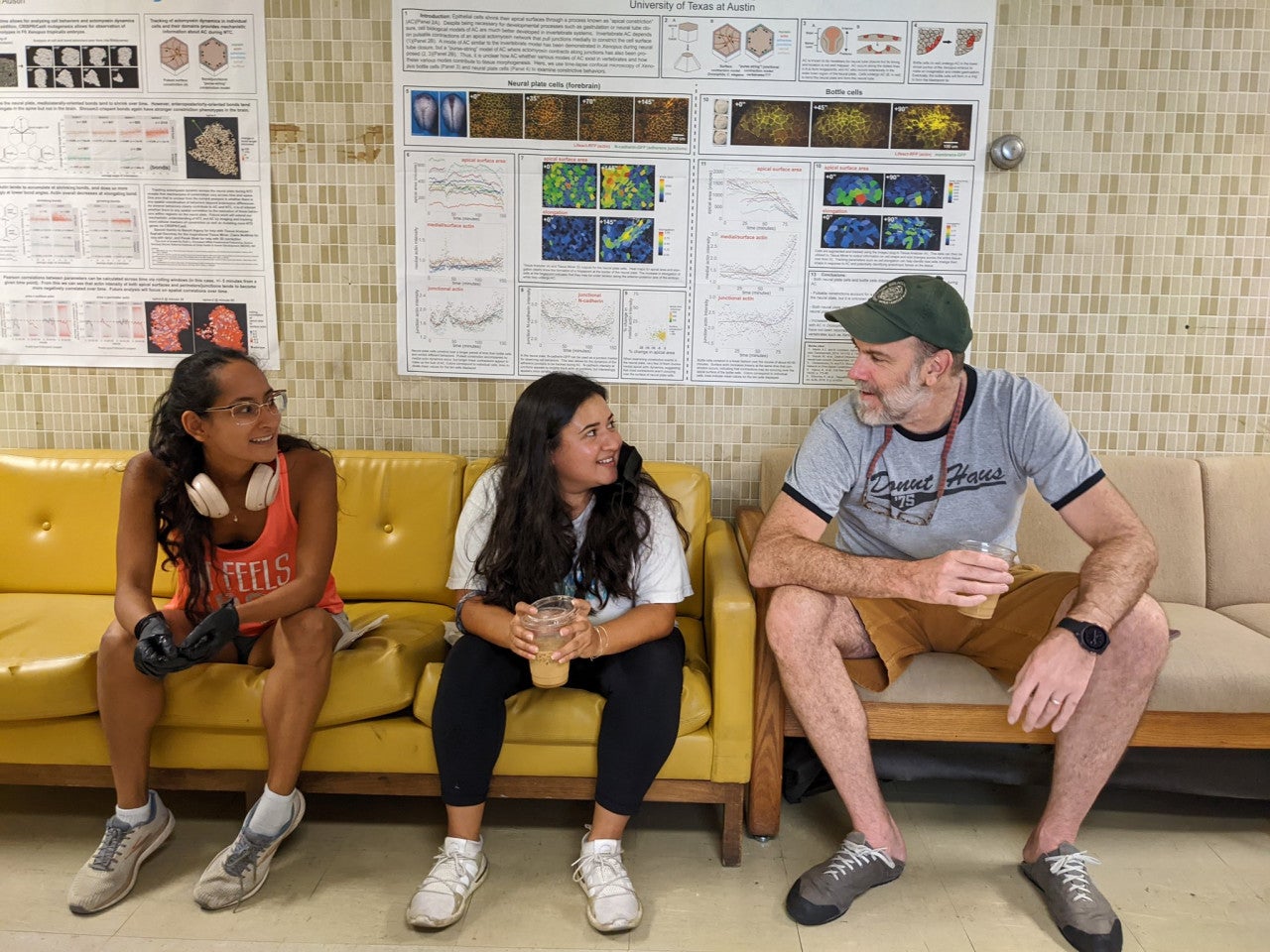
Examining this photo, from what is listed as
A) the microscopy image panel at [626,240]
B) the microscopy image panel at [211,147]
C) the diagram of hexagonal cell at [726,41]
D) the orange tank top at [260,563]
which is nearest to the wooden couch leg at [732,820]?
the orange tank top at [260,563]

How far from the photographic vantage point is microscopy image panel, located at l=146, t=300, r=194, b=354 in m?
2.72

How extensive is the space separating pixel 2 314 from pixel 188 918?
6.35ft

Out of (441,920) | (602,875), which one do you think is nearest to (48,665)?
(441,920)

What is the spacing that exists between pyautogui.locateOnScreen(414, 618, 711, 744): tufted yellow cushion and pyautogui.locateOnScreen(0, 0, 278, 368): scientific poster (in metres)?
1.29

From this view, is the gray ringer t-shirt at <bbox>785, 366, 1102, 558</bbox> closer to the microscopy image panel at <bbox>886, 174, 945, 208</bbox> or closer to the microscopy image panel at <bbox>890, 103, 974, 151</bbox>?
the microscopy image panel at <bbox>886, 174, 945, 208</bbox>

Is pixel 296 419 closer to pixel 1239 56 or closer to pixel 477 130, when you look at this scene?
pixel 477 130

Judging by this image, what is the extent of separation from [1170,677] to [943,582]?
65 cm

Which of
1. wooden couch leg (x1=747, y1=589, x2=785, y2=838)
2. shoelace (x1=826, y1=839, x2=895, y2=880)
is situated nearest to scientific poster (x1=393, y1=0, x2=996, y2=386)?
wooden couch leg (x1=747, y1=589, x2=785, y2=838)

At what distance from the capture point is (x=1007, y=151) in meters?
2.55

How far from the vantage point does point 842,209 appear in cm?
263

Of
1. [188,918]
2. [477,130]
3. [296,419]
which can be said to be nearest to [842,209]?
[477,130]

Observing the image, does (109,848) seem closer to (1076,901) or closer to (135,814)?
(135,814)

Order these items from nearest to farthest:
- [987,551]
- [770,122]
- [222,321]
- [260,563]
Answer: [987,551]
[260,563]
[770,122]
[222,321]

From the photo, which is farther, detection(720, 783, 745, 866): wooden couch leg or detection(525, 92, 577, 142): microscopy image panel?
detection(525, 92, 577, 142): microscopy image panel
